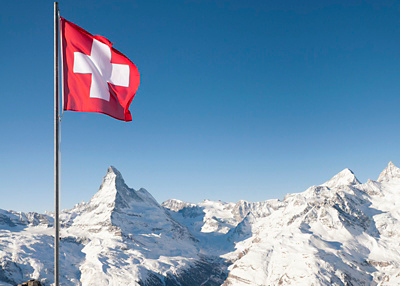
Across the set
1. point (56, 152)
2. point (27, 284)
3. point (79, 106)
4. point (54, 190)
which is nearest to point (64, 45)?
point (79, 106)

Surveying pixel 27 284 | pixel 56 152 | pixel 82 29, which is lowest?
pixel 27 284

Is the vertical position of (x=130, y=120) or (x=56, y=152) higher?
(x=130, y=120)

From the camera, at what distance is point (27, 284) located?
77.5 ft

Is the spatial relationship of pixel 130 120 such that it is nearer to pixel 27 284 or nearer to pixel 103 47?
pixel 103 47

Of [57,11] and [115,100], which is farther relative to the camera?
[115,100]

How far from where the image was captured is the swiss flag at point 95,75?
24938 millimetres

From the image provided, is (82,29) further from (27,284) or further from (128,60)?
(27,284)

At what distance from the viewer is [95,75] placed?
2623 cm

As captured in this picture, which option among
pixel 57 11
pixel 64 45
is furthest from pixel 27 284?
pixel 57 11

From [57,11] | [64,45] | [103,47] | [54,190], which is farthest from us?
[103,47]

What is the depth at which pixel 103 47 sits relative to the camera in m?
26.6

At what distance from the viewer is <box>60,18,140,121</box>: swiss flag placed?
81.8 feet

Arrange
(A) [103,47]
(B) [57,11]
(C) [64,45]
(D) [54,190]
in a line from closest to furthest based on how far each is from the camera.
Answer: (D) [54,190], (B) [57,11], (C) [64,45], (A) [103,47]

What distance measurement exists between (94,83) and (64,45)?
3.49m
